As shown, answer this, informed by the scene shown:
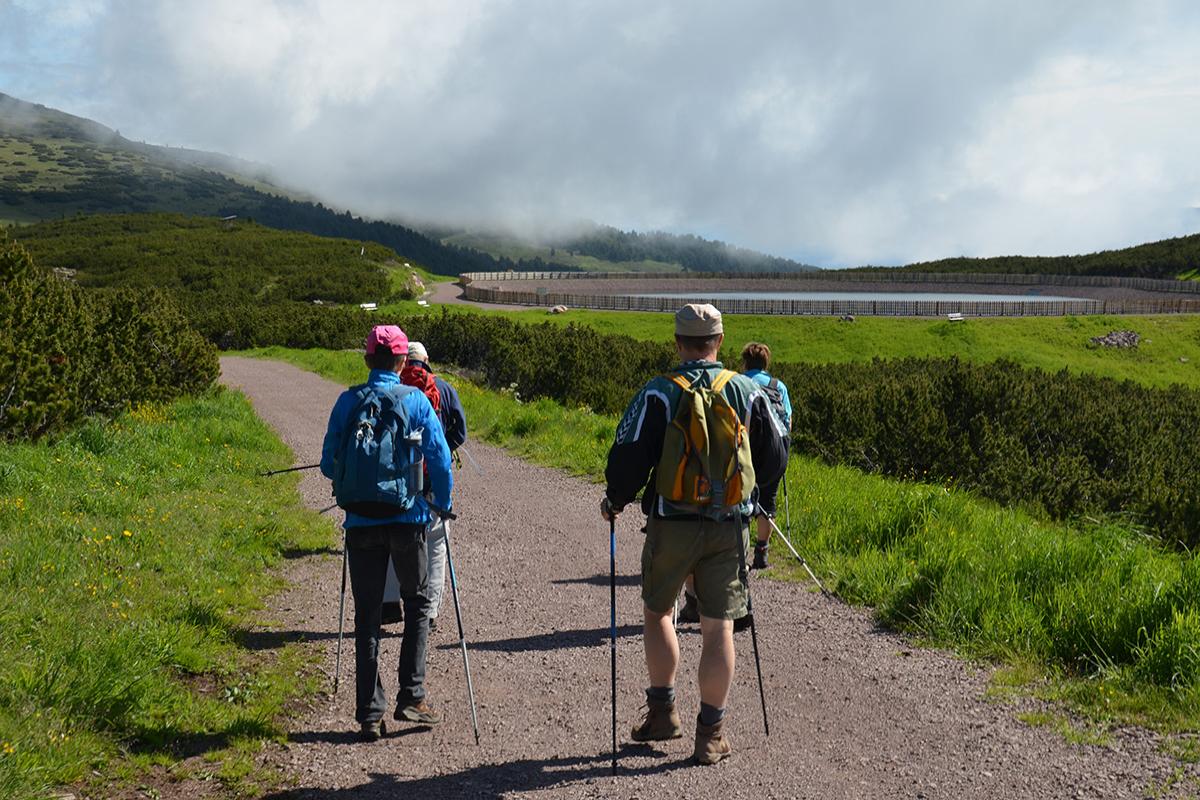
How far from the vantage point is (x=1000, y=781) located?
16.1 ft

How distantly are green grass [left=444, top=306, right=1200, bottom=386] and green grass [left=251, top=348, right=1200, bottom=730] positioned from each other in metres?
38.8

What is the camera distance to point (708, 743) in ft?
16.6

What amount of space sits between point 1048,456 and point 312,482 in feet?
40.2

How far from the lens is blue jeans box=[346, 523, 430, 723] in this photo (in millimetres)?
5488

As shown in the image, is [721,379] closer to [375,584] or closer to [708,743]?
[708,743]

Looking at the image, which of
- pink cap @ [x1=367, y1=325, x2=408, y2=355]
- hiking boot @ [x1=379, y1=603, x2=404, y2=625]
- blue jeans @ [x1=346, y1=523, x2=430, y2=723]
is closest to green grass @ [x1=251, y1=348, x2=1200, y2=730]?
hiking boot @ [x1=379, y1=603, x2=404, y2=625]

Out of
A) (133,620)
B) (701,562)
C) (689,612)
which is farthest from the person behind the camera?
(689,612)

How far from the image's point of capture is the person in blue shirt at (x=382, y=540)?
5.47 m

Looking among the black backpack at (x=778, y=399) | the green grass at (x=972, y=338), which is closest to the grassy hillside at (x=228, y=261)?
the green grass at (x=972, y=338)

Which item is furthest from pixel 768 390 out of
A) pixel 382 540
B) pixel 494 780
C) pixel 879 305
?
pixel 879 305

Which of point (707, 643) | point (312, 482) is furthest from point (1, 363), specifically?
point (707, 643)

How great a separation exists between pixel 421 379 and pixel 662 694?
11.3 ft

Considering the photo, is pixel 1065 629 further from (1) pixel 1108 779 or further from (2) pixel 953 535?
(2) pixel 953 535

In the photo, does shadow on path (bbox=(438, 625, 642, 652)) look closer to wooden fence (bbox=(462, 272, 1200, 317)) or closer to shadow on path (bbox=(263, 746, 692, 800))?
shadow on path (bbox=(263, 746, 692, 800))
